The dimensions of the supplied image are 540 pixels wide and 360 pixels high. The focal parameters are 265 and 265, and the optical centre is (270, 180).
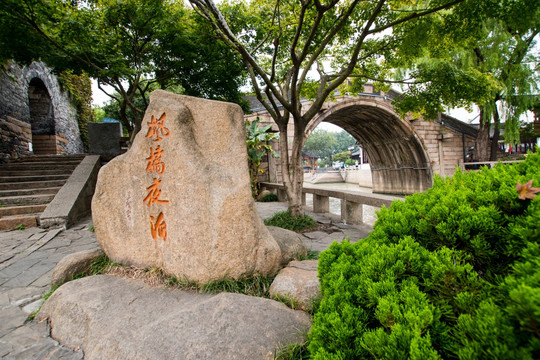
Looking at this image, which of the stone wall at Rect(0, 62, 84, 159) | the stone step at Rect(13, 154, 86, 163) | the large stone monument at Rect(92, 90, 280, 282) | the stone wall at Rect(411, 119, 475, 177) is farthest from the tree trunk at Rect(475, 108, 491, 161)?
the stone wall at Rect(0, 62, 84, 159)

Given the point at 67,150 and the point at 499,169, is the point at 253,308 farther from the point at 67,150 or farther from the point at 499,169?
the point at 67,150

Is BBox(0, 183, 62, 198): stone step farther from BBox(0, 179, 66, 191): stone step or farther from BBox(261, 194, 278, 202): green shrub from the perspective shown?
BBox(261, 194, 278, 202): green shrub

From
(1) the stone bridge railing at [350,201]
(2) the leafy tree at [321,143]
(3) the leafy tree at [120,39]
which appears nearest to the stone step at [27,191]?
(3) the leafy tree at [120,39]

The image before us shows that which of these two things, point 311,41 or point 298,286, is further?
point 311,41

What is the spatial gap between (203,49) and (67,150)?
11010mm

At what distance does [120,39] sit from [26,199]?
4.78 meters

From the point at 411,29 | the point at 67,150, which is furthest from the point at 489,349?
the point at 67,150

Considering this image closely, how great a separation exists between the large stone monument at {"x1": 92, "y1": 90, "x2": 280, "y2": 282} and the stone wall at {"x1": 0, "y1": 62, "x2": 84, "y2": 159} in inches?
360

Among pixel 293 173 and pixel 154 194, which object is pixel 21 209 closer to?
pixel 154 194

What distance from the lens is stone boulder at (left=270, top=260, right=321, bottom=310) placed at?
2037 mm

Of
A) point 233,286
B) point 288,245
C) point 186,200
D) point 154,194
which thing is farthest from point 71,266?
point 288,245

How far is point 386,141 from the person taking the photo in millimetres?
16266

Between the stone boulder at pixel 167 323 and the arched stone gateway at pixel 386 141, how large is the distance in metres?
10.7

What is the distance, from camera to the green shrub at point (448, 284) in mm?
684
